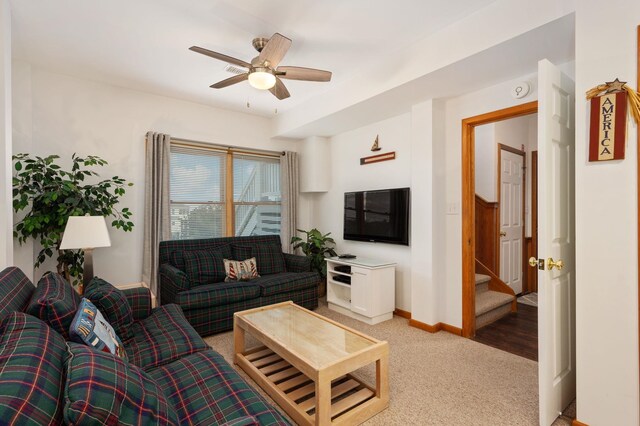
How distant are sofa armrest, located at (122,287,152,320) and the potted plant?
2.26 metres

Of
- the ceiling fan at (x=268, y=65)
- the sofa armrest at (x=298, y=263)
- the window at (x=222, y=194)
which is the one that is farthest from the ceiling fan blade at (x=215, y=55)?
the sofa armrest at (x=298, y=263)

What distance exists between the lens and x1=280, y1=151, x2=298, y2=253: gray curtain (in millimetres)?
4863

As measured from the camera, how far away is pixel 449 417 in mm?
1928

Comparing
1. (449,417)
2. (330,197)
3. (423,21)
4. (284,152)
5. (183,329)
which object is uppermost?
(423,21)

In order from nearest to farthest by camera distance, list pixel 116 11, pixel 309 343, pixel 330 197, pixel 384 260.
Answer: pixel 309 343, pixel 116 11, pixel 384 260, pixel 330 197

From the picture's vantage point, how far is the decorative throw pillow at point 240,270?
12.2ft

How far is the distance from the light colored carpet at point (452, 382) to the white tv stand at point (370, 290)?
348 millimetres

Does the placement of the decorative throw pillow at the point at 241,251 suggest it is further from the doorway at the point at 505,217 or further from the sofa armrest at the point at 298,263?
the doorway at the point at 505,217

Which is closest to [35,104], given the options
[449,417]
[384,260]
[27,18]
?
[27,18]

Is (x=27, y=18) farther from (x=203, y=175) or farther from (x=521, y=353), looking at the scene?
(x=521, y=353)

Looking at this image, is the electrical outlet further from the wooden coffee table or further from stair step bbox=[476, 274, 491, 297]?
the wooden coffee table

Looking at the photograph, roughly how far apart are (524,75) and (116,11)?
3.23 metres

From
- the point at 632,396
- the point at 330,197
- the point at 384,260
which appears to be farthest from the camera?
the point at 330,197

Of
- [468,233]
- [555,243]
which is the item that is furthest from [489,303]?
[555,243]
